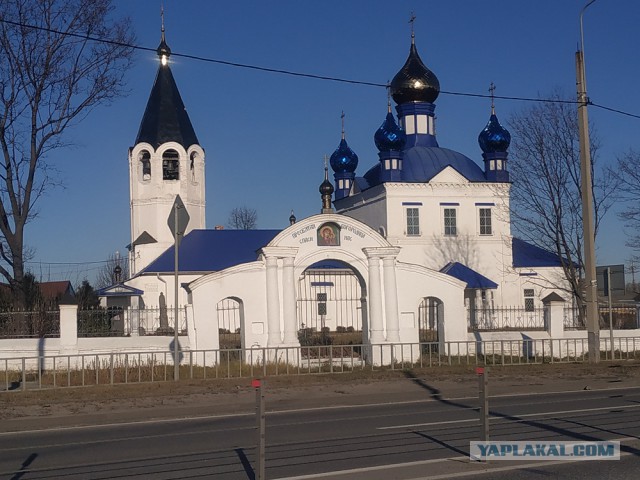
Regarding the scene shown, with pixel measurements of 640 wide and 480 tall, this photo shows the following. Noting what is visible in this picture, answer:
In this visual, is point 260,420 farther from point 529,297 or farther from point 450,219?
point 529,297

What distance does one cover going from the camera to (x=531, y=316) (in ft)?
127

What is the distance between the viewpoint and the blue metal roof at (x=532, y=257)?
156 feet

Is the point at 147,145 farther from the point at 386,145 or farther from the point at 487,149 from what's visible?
the point at 487,149

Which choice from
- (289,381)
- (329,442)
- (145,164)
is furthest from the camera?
(145,164)

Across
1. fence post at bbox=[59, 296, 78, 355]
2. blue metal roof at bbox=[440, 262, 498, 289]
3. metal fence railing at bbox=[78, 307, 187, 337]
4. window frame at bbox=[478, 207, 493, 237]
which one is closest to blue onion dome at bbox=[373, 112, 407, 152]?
window frame at bbox=[478, 207, 493, 237]

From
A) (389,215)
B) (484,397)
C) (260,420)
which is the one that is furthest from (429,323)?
(260,420)

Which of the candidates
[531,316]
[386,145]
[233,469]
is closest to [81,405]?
[233,469]

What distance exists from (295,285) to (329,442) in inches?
560

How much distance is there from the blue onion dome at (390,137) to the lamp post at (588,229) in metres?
19.8

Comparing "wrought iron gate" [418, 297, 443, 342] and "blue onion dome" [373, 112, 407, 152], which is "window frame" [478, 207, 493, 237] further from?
"wrought iron gate" [418, 297, 443, 342]

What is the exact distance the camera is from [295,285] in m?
25.6

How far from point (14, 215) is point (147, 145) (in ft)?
59.6

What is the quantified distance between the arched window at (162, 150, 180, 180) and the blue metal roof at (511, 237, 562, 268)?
19368mm

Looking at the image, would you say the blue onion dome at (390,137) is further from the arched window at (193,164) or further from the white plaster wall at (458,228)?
the arched window at (193,164)
